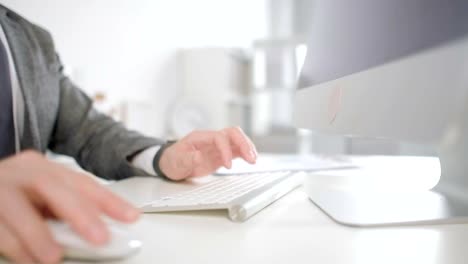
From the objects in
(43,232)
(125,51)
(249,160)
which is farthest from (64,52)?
(43,232)

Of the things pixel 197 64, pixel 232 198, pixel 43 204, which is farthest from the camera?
pixel 197 64

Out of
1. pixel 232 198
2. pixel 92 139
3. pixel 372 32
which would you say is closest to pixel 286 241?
pixel 232 198

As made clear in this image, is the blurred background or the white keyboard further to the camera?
the blurred background

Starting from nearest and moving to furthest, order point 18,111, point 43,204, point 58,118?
point 43,204 < point 18,111 < point 58,118

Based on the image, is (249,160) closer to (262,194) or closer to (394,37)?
(262,194)

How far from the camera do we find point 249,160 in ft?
2.00

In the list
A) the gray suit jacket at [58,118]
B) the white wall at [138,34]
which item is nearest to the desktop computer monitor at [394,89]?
the gray suit jacket at [58,118]

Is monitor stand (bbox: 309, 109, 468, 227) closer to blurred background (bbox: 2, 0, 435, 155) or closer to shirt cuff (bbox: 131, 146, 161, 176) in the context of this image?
shirt cuff (bbox: 131, 146, 161, 176)

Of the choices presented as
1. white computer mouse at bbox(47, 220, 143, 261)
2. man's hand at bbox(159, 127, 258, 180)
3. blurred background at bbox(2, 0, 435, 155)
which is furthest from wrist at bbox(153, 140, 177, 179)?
blurred background at bbox(2, 0, 435, 155)

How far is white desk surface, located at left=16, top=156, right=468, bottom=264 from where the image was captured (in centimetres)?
28

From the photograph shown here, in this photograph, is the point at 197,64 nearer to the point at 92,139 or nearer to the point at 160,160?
the point at 92,139

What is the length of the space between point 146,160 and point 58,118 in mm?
270

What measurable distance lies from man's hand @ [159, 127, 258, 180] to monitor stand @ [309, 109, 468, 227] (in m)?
0.13

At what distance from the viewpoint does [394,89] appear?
12.6 inches
